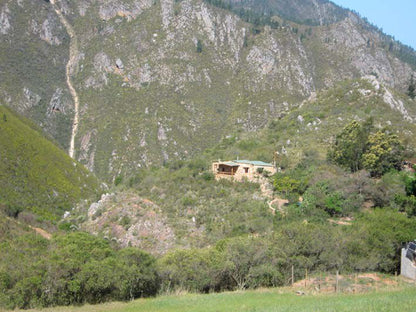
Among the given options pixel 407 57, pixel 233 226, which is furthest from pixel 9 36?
pixel 407 57

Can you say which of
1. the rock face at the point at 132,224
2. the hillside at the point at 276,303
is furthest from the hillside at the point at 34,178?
the hillside at the point at 276,303

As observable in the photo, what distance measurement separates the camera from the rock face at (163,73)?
302 feet

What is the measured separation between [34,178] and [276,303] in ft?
168


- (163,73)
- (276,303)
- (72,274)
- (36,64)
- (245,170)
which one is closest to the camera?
(276,303)

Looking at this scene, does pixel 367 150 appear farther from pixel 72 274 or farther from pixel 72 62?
pixel 72 62

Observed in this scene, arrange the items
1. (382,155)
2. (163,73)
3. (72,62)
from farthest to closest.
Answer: (72,62) < (163,73) < (382,155)

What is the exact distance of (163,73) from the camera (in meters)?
105

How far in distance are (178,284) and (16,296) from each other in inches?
323

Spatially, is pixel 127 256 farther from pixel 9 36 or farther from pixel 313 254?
pixel 9 36

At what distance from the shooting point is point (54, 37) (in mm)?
117375

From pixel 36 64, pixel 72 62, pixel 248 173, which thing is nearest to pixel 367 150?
pixel 248 173

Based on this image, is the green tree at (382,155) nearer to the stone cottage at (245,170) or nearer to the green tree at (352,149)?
the green tree at (352,149)

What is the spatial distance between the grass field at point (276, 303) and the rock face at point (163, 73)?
67.1 m

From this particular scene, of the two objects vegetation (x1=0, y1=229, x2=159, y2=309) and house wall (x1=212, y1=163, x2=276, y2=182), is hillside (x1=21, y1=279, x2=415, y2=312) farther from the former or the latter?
house wall (x1=212, y1=163, x2=276, y2=182)
